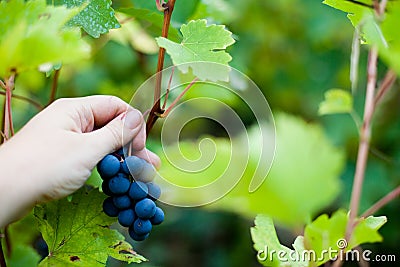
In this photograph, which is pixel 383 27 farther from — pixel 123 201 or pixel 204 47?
pixel 123 201

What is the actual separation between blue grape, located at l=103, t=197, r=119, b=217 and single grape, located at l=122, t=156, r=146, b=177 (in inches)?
2.3

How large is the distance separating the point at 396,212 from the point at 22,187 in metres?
1.32

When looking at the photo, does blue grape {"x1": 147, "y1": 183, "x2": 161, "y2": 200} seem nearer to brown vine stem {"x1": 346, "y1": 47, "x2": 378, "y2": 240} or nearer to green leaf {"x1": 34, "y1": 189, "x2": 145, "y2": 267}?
green leaf {"x1": 34, "y1": 189, "x2": 145, "y2": 267}

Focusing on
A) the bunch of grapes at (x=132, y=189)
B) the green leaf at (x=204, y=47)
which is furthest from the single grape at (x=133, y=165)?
the green leaf at (x=204, y=47)

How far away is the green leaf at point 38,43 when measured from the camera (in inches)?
19.8

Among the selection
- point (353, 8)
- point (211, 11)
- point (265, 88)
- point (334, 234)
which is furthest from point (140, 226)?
point (265, 88)

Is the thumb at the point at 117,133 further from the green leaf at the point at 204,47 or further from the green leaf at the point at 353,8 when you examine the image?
the green leaf at the point at 353,8

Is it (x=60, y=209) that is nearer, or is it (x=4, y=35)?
(x=4, y=35)

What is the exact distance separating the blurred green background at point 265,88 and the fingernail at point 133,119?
0.57 m

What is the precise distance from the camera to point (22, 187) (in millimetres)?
600

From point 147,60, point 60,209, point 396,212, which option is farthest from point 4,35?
point 396,212

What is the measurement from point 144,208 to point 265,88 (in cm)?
139

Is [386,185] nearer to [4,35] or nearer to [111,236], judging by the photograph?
[111,236]

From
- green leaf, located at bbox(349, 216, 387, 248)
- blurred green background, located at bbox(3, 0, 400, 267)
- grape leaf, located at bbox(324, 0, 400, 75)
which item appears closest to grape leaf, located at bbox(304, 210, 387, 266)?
green leaf, located at bbox(349, 216, 387, 248)
